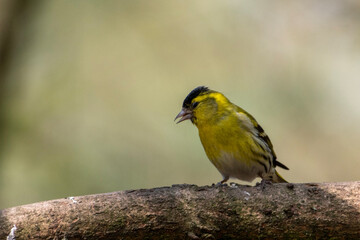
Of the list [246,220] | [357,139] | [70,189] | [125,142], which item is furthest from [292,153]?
[246,220]

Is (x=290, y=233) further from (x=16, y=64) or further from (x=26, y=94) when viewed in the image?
(x=26, y=94)

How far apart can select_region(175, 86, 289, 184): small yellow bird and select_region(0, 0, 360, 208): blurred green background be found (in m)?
1.43

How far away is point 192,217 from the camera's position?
9.16 ft

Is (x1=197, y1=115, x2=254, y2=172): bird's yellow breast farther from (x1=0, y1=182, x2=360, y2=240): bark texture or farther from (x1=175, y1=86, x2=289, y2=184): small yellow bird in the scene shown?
(x1=0, y1=182, x2=360, y2=240): bark texture

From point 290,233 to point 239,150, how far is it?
1437 mm

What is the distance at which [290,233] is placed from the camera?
2754mm

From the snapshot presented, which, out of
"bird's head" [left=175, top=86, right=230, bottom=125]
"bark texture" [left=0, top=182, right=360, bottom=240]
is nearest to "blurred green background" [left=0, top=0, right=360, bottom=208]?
"bird's head" [left=175, top=86, right=230, bottom=125]

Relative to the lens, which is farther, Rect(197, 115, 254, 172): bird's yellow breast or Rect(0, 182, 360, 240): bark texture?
Rect(197, 115, 254, 172): bird's yellow breast

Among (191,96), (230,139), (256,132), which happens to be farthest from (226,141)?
(191,96)

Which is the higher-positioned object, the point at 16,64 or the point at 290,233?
the point at 16,64

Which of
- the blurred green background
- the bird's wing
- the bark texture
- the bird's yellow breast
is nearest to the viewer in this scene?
the bark texture

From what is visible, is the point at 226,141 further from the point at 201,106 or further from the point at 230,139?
the point at 201,106

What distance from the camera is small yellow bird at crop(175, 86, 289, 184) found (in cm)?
414

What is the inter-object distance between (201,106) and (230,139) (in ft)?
1.51
